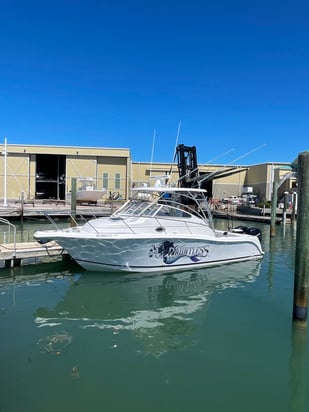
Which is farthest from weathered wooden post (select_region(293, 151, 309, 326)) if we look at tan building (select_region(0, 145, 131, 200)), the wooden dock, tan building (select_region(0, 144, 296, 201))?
tan building (select_region(0, 145, 131, 200))

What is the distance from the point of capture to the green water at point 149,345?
15.9ft

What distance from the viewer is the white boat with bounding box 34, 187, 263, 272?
33.7 ft

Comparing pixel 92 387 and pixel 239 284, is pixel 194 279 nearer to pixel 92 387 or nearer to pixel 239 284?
pixel 239 284

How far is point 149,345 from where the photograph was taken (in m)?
6.40

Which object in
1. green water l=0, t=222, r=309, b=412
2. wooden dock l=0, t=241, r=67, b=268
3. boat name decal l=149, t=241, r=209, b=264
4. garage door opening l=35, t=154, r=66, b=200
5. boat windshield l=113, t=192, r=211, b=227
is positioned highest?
garage door opening l=35, t=154, r=66, b=200

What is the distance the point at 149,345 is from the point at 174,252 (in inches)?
190

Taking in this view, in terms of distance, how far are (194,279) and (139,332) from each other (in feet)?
13.4

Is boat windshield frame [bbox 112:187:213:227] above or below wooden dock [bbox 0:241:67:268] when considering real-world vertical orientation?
above

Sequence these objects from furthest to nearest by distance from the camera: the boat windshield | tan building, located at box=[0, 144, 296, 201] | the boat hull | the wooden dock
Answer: tan building, located at box=[0, 144, 296, 201], the wooden dock, the boat windshield, the boat hull

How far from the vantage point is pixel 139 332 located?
6.97 meters

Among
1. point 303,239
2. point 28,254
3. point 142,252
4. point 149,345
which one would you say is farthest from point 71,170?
point 303,239

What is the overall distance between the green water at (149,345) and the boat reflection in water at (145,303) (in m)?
0.03

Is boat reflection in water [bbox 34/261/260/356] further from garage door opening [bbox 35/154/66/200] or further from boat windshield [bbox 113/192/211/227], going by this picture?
garage door opening [bbox 35/154/66/200]

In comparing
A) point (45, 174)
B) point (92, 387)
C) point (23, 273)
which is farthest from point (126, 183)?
point (92, 387)
